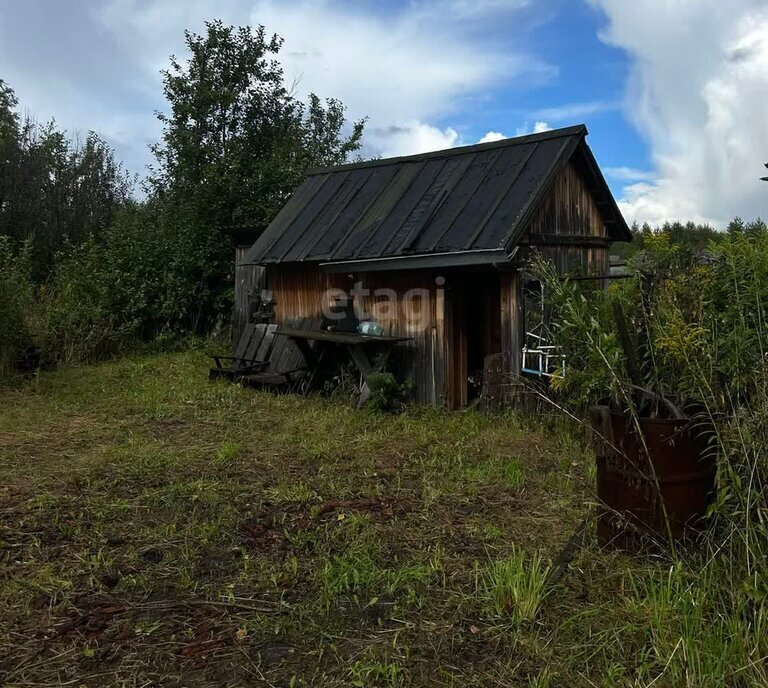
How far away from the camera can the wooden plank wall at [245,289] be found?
1153cm

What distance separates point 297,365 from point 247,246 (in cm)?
351

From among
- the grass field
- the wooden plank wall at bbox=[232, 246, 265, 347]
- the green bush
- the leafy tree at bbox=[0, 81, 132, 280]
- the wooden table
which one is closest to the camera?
the grass field

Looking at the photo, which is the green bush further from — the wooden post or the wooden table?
the wooden post

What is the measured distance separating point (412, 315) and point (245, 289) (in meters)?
4.47

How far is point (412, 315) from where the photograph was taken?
863 cm

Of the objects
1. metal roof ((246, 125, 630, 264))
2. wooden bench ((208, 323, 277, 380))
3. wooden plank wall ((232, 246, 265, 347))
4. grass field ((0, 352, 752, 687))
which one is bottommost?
grass field ((0, 352, 752, 687))

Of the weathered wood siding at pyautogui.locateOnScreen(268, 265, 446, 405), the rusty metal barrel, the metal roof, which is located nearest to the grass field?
the rusty metal barrel

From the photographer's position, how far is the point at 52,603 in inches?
126

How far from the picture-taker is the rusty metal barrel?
3326mm

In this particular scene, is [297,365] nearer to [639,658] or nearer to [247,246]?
Result: [247,246]

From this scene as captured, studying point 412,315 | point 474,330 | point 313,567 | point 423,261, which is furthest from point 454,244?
point 313,567

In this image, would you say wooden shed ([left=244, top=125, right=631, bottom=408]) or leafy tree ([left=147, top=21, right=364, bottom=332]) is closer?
wooden shed ([left=244, top=125, right=631, bottom=408])

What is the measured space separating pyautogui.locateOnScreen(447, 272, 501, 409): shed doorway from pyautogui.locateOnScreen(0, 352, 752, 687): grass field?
71.9 inches

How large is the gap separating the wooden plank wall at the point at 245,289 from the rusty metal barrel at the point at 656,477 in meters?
8.71
